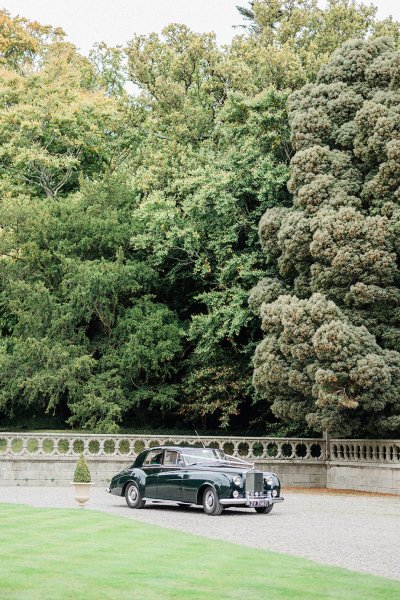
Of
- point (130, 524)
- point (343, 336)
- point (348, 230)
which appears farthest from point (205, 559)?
point (348, 230)

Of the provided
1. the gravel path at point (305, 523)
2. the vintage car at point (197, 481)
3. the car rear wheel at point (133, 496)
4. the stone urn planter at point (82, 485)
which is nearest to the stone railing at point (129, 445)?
the gravel path at point (305, 523)

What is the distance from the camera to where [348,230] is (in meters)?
29.4

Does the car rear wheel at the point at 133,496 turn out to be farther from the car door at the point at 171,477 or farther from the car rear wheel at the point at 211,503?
the car rear wheel at the point at 211,503

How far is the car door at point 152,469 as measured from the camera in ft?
70.9

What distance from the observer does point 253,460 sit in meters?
31.0

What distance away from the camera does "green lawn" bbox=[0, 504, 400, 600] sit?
372 inches

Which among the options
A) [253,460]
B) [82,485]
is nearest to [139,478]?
[82,485]

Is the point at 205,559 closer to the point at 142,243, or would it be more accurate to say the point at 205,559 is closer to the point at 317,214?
the point at 317,214

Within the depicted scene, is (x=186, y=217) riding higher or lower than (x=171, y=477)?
higher

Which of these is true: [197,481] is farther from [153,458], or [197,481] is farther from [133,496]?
[133,496]

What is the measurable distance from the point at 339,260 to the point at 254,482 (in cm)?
1050

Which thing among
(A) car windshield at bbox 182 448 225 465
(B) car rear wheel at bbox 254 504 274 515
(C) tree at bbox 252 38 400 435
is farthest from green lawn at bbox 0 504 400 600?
(C) tree at bbox 252 38 400 435

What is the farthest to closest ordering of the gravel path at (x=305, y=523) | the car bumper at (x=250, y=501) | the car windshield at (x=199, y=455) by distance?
1. the car windshield at (x=199, y=455)
2. the car bumper at (x=250, y=501)
3. the gravel path at (x=305, y=523)

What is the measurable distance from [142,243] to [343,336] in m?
9.68
